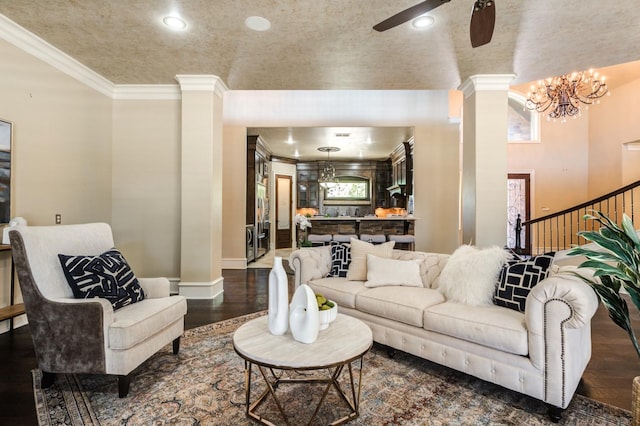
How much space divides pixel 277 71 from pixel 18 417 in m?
3.79

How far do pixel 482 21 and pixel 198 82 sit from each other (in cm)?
345

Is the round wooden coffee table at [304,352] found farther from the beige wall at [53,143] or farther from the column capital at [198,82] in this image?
the column capital at [198,82]

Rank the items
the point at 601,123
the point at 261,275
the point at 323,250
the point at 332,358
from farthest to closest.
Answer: the point at 601,123 < the point at 261,275 < the point at 323,250 < the point at 332,358

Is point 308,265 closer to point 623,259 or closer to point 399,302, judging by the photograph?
point 399,302

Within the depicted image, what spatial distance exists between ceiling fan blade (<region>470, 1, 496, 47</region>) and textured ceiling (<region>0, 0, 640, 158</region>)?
79cm

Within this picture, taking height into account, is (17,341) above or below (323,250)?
below

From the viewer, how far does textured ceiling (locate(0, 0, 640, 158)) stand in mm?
2795

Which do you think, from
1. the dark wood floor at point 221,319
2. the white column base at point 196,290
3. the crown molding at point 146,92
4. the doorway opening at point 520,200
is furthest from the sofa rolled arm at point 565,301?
the doorway opening at point 520,200

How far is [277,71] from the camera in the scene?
13.3 feet

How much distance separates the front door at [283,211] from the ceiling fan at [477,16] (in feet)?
26.0

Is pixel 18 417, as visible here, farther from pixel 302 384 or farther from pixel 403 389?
pixel 403 389

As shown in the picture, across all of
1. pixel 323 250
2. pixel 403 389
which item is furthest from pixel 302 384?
pixel 323 250

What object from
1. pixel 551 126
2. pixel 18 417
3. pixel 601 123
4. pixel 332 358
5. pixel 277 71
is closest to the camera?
pixel 332 358

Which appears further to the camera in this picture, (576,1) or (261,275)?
(261,275)
